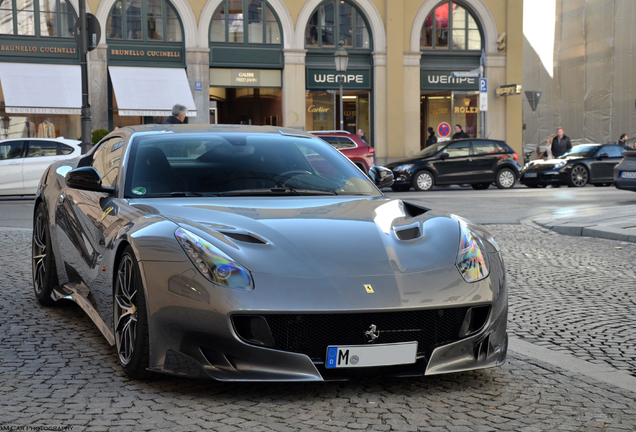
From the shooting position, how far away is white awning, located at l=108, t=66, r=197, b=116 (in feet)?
92.2

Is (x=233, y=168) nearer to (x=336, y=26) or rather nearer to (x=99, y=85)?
(x=99, y=85)

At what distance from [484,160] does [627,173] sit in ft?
25.8

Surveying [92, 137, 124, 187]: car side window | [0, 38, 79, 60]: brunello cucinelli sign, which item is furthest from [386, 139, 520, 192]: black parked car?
[92, 137, 124, 187]: car side window

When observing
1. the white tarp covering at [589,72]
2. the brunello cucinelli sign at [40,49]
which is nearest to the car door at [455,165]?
the brunello cucinelli sign at [40,49]

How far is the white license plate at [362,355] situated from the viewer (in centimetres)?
363

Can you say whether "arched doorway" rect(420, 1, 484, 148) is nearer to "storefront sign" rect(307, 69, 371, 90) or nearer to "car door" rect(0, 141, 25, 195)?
"storefront sign" rect(307, 69, 371, 90)

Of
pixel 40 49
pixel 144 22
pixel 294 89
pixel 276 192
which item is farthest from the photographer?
pixel 294 89

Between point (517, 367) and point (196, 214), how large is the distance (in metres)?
1.83

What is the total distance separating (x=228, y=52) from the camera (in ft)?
99.4

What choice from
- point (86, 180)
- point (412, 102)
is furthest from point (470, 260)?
point (412, 102)

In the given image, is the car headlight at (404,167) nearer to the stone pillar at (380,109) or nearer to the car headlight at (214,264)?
the stone pillar at (380,109)

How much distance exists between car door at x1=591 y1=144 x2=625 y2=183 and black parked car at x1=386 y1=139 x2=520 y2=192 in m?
2.44

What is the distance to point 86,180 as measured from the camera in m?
4.79

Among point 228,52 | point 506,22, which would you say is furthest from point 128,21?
point 506,22
